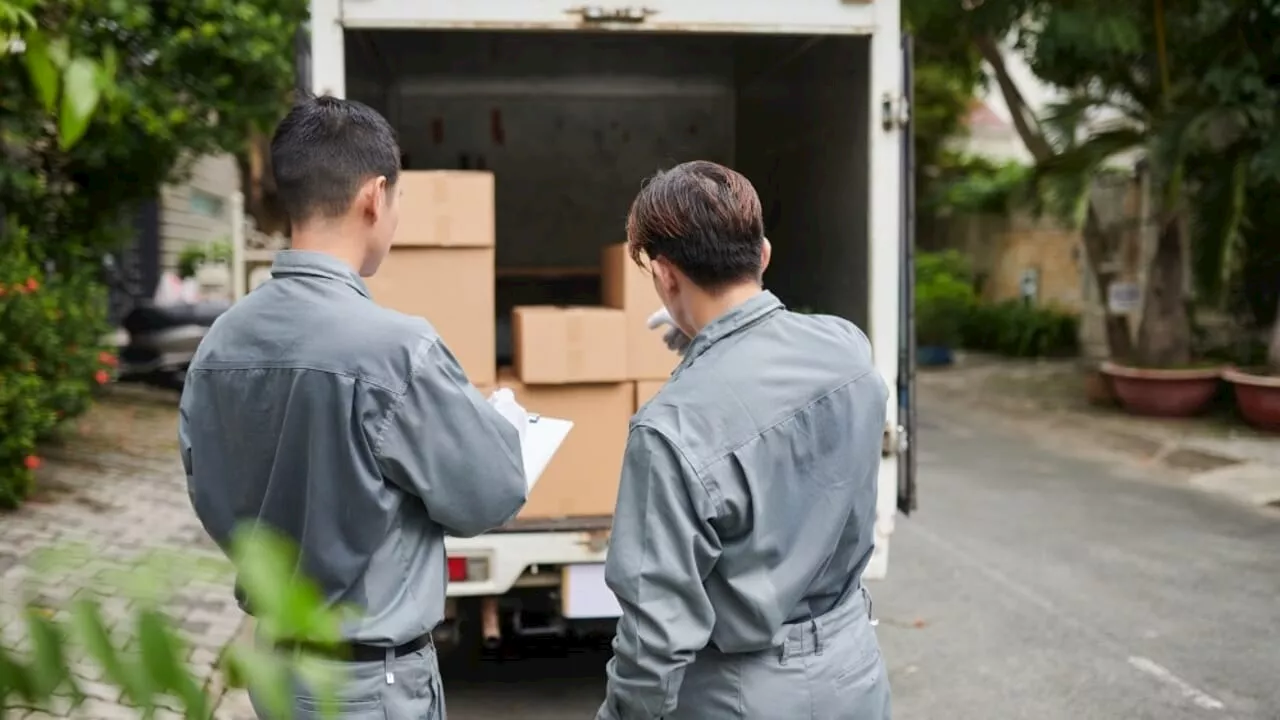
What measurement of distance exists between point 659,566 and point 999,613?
411 centimetres

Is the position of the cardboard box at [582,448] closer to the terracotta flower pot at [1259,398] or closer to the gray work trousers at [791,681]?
the gray work trousers at [791,681]

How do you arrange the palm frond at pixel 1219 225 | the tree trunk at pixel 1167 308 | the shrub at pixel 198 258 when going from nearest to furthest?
the palm frond at pixel 1219 225
the tree trunk at pixel 1167 308
the shrub at pixel 198 258

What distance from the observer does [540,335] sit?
149 inches

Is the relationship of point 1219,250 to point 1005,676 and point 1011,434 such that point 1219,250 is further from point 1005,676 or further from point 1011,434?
point 1005,676

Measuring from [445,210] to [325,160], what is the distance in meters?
1.79

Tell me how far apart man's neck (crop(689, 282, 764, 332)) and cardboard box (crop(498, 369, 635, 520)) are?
1935mm

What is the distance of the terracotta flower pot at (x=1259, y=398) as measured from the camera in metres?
10.0

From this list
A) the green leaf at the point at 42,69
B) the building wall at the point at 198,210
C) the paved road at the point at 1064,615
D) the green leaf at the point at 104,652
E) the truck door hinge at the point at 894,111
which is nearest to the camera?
the green leaf at the point at 104,652

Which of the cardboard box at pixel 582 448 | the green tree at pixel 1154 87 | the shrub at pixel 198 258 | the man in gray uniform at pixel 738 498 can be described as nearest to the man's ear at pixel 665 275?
the man in gray uniform at pixel 738 498

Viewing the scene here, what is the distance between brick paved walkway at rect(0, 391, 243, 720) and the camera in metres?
0.75

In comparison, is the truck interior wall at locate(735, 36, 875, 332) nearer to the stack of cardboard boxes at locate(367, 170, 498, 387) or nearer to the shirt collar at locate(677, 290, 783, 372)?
the stack of cardboard boxes at locate(367, 170, 498, 387)

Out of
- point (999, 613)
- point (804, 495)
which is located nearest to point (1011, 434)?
point (999, 613)

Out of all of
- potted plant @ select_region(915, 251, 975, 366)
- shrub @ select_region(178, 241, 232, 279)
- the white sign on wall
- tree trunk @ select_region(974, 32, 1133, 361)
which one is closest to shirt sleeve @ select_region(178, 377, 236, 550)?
tree trunk @ select_region(974, 32, 1133, 361)

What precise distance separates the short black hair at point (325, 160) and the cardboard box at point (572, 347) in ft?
5.78
